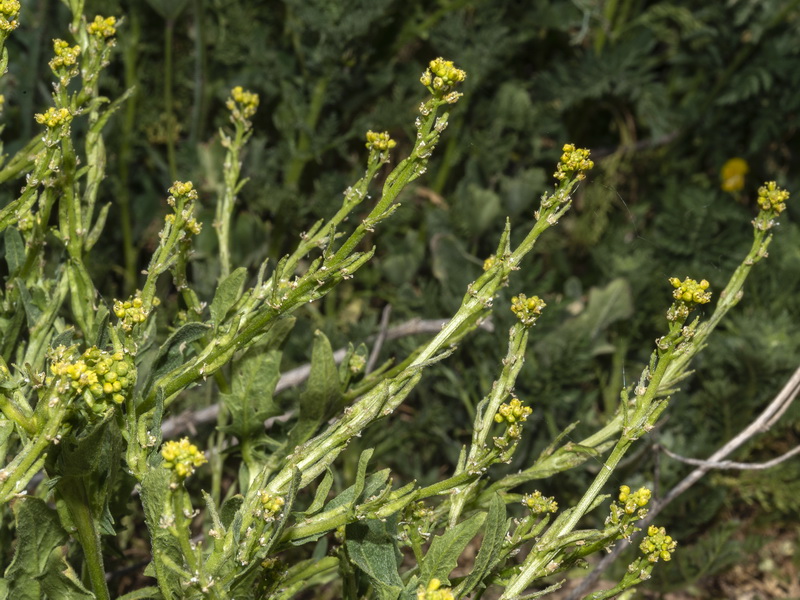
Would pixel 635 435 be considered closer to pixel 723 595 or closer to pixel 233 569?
pixel 233 569

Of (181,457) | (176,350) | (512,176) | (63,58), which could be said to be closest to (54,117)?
(63,58)

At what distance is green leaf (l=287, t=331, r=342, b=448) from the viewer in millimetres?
1562

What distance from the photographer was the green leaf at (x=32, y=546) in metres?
1.32

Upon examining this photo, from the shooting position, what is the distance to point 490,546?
127 cm

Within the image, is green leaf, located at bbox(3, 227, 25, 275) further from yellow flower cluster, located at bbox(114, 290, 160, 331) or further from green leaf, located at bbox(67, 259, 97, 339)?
yellow flower cluster, located at bbox(114, 290, 160, 331)

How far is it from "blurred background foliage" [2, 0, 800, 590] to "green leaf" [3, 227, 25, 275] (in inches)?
33.9

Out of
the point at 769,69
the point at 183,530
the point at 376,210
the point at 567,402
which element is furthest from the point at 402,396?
the point at 769,69

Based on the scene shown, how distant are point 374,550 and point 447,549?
0.11 m

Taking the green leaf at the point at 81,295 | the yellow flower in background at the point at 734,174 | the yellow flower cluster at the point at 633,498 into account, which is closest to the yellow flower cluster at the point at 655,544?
the yellow flower cluster at the point at 633,498

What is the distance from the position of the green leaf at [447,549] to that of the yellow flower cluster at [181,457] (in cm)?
38

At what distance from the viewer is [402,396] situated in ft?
4.57

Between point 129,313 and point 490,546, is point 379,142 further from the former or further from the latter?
point 490,546

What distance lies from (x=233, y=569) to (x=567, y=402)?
61.0 inches

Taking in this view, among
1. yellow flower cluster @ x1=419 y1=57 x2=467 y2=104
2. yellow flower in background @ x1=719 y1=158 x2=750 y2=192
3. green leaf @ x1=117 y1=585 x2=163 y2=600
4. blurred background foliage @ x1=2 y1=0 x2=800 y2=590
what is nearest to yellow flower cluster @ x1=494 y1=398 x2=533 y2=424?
yellow flower cluster @ x1=419 y1=57 x2=467 y2=104
